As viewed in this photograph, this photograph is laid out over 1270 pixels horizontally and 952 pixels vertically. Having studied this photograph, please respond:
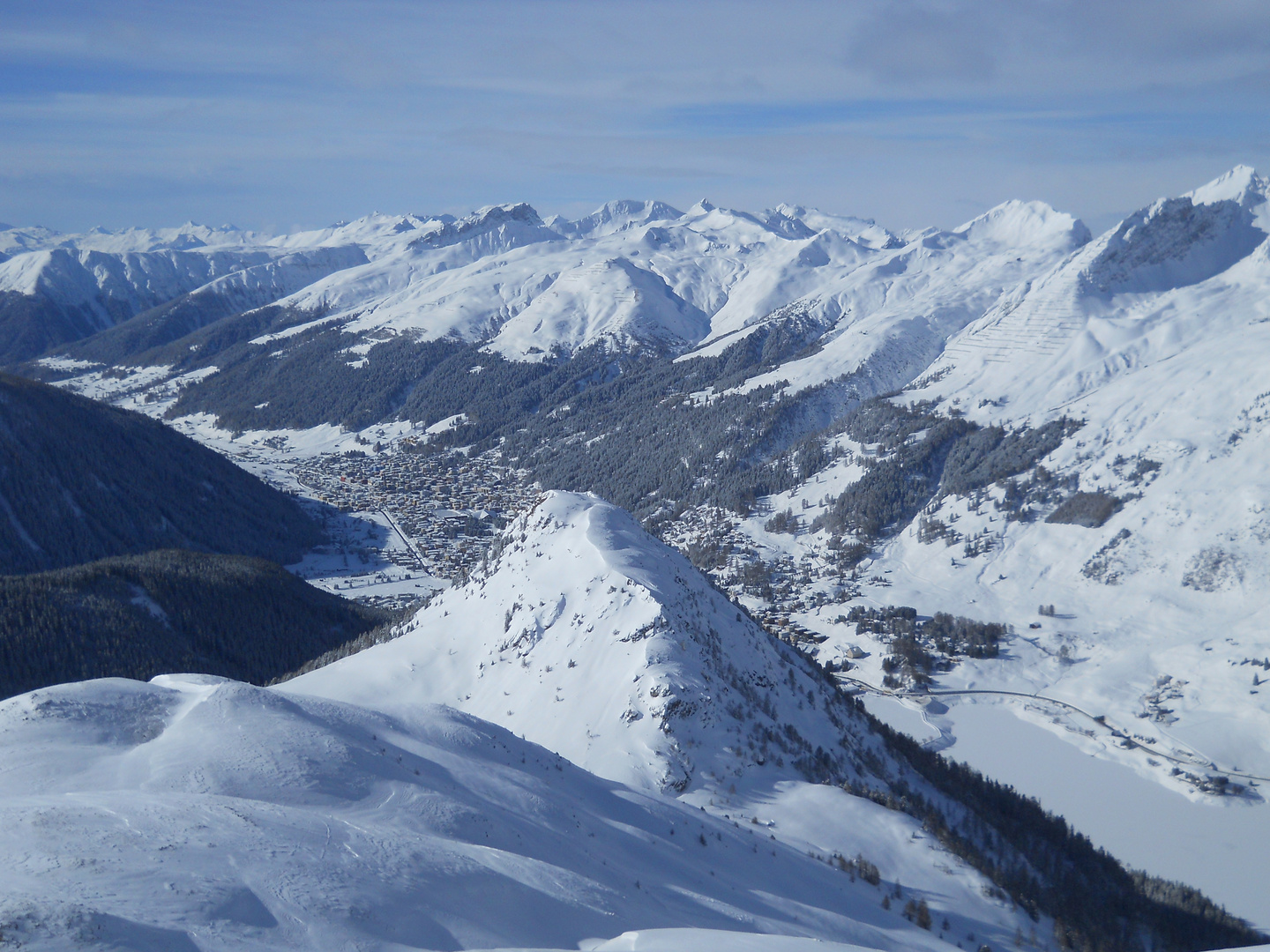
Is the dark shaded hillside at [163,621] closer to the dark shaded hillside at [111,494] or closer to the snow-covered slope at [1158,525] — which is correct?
the dark shaded hillside at [111,494]

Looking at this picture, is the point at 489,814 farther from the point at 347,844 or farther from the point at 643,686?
the point at 643,686

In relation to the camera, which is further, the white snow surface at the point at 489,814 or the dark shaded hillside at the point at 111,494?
the dark shaded hillside at the point at 111,494

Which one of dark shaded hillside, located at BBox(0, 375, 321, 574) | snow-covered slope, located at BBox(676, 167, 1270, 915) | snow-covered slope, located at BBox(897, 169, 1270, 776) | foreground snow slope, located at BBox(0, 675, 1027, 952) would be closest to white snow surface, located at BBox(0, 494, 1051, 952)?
foreground snow slope, located at BBox(0, 675, 1027, 952)

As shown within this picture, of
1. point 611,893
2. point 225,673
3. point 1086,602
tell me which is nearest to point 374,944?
point 611,893

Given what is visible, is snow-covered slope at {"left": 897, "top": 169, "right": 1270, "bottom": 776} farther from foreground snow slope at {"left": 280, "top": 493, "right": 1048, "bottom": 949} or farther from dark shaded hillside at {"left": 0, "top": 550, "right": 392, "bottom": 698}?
dark shaded hillside at {"left": 0, "top": 550, "right": 392, "bottom": 698}

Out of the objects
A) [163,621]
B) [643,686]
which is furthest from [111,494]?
[643,686]

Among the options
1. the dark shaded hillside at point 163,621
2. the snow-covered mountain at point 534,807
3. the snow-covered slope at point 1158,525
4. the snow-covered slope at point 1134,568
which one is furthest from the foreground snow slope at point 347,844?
the snow-covered slope at point 1158,525

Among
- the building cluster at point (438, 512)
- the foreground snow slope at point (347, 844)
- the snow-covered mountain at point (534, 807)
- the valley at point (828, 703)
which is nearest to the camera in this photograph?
the foreground snow slope at point (347, 844)
